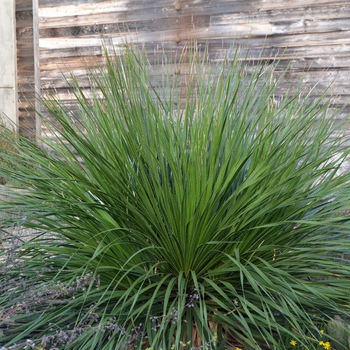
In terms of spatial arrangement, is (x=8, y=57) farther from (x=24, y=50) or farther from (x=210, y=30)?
(x=210, y=30)

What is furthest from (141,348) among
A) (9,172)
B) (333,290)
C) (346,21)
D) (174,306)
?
(346,21)

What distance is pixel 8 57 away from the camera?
9.88m

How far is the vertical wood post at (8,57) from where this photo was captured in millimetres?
9758

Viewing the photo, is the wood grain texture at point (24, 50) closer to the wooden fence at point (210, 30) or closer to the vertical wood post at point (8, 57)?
the vertical wood post at point (8, 57)

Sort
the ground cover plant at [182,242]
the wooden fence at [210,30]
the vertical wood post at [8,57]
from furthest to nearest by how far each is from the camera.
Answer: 1. the vertical wood post at [8,57]
2. the wooden fence at [210,30]
3. the ground cover plant at [182,242]

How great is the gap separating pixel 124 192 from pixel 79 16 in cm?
585

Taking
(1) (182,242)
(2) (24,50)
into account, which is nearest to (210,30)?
(2) (24,50)

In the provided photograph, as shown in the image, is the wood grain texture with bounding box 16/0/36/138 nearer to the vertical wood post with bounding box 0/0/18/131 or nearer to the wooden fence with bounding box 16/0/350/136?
the vertical wood post with bounding box 0/0/18/131

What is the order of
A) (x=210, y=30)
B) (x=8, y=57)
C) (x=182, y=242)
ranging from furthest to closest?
1. (x=8, y=57)
2. (x=210, y=30)
3. (x=182, y=242)

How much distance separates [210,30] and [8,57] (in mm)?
4112

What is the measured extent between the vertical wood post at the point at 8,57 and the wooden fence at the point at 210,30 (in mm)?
1500

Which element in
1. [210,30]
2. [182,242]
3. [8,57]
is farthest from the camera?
[8,57]

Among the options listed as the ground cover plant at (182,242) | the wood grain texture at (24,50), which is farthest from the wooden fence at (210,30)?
the ground cover plant at (182,242)

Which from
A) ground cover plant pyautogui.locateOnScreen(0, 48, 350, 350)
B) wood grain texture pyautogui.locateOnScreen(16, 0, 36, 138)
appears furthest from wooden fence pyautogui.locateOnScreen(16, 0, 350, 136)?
ground cover plant pyautogui.locateOnScreen(0, 48, 350, 350)
